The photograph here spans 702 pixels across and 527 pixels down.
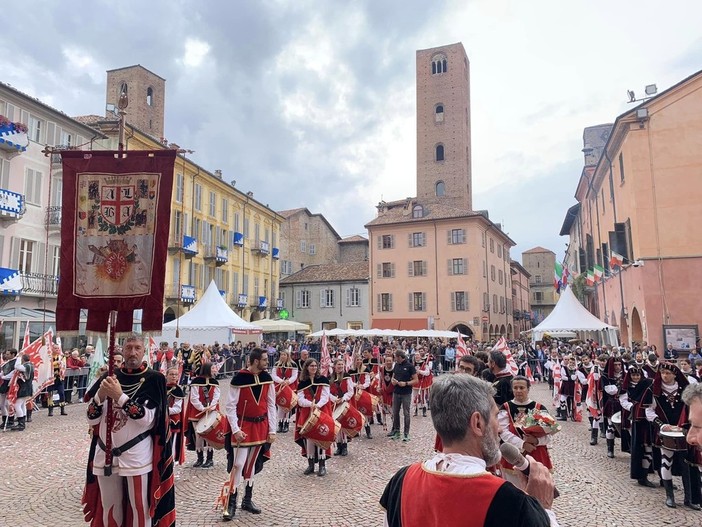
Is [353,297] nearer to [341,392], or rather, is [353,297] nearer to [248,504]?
[341,392]

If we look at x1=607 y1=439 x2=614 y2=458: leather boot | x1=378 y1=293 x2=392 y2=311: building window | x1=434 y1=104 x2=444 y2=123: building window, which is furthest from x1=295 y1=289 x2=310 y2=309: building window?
x1=607 y1=439 x2=614 y2=458: leather boot

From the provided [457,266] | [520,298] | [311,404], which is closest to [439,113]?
[457,266]

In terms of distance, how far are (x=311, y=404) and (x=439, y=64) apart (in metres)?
57.3

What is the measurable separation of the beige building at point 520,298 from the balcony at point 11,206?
2015 inches

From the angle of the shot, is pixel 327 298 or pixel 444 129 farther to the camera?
pixel 444 129

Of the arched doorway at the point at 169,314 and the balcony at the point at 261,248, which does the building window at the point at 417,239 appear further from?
the arched doorway at the point at 169,314

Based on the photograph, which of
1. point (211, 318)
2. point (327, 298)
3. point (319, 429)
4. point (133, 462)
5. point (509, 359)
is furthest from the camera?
point (327, 298)

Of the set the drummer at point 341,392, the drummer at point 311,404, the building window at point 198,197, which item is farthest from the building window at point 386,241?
the drummer at point 311,404

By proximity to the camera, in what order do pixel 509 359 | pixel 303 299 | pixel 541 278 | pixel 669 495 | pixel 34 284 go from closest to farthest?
pixel 669 495 < pixel 509 359 < pixel 34 284 < pixel 303 299 < pixel 541 278

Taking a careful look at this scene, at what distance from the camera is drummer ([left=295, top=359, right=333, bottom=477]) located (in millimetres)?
8789

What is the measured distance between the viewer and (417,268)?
45781 millimetres

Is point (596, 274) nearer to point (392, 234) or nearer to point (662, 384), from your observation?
point (662, 384)

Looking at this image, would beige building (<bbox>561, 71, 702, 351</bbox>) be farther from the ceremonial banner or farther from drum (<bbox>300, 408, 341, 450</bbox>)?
the ceremonial banner

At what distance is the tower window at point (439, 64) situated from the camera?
58803 mm
